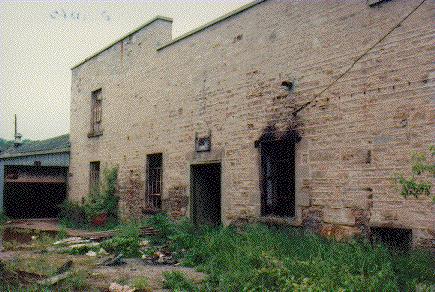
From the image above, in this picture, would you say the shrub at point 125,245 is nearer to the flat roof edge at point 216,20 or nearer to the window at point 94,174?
the flat roof edge at point 216,20

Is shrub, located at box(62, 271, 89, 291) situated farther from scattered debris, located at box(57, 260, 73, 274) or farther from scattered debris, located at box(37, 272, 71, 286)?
scattered debris, located at box(57, 260, 73, 274)

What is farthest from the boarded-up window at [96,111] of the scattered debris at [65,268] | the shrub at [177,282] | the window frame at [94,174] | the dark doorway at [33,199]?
the shrub at [177,282]

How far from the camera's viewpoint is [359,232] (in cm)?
654

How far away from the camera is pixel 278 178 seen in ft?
27.1

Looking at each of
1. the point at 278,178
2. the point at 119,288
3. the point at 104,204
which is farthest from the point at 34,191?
the point at 119,288

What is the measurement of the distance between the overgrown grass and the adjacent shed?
10.8 m

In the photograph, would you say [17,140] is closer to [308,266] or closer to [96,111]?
[96,111]

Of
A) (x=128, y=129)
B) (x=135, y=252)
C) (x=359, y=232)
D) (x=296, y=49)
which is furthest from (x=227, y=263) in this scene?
(x=128, y=129)

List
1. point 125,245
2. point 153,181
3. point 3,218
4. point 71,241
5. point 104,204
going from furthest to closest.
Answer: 1. point 3,218
2. point 104,204
3. point 153,181
4. point 71,241
5. point 125,245

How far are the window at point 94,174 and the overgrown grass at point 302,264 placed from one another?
8276 millimetres

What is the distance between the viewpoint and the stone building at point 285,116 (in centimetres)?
623

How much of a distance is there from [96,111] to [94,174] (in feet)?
7.79

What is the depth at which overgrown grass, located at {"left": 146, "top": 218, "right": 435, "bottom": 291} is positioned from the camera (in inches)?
181

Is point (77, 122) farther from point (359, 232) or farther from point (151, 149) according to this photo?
point (359, 232)
